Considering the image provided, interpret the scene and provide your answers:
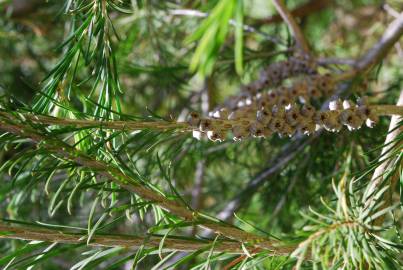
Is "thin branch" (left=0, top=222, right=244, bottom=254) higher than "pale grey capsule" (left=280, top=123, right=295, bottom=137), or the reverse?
"pale grey capsule" (left=280, top=123, right=295, bottom=137)

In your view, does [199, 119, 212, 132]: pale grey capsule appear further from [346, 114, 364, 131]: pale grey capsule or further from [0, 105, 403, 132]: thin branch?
[346, 114, 364, 131]: pale grey capsule

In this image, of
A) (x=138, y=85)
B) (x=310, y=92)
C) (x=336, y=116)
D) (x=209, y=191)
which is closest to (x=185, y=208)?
(x=336, y=116)

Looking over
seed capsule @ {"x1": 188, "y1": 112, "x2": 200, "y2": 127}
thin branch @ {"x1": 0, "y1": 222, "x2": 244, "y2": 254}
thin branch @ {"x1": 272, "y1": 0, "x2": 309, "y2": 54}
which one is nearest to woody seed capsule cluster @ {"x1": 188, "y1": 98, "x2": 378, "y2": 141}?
seed capsule @ {"x1": 188, "y1": 112, "x2": 200, "y2": 127}

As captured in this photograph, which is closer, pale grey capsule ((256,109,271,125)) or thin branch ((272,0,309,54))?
pale grey capsule ((256,109,271,125))

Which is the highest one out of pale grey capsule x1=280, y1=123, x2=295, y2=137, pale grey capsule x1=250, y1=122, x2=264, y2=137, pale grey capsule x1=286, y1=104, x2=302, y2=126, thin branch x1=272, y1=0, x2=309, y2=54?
thin branch x1=272, y1=0, x2=309, y2=54

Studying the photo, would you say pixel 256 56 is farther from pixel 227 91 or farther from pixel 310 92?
pixel 227 91

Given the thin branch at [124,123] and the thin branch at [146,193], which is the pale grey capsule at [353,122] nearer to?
the thin branch at [124,123]
